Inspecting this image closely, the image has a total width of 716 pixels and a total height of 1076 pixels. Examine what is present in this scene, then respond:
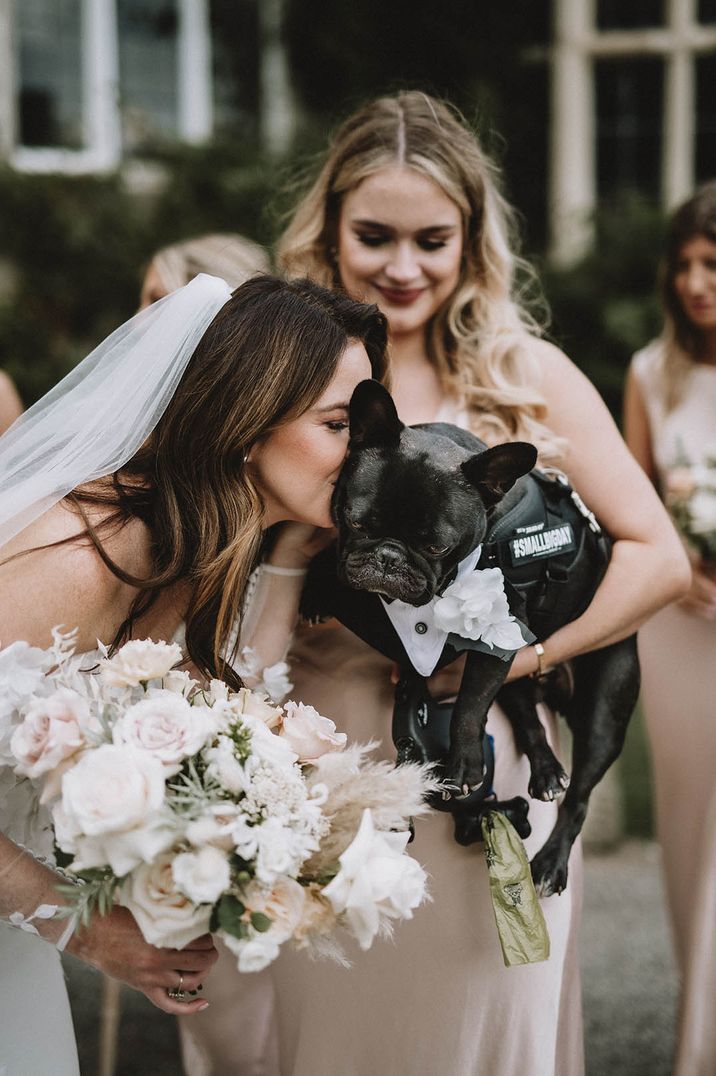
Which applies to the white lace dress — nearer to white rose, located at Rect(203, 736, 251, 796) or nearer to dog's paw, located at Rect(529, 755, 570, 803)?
white rose, located at Rect(203, 736, 251, 796)

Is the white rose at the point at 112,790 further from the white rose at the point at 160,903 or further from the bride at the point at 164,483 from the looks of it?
the bride at the point at 164,483

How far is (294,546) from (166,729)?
2.91 feet

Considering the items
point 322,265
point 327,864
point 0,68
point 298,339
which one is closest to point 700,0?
point 0,68

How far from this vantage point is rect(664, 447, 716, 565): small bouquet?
399 cm

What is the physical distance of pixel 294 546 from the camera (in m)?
2.69

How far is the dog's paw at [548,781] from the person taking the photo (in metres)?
2.65

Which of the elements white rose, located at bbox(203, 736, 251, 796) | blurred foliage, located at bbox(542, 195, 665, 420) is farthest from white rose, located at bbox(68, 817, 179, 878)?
blurred foliage, located at bbox(542, 195, 665, 420)

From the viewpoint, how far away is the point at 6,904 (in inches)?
81.2

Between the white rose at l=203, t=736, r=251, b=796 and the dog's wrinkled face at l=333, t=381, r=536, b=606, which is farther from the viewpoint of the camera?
the dog's wrinkled face at l=333, t=381, r=536, b=606

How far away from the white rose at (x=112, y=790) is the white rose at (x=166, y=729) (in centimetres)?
3

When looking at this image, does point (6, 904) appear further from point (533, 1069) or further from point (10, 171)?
point (10, 171)

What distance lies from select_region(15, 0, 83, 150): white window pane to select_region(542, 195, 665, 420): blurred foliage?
14.2 feet

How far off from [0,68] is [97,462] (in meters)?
7.89

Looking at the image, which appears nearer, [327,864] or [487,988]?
[327,864]
